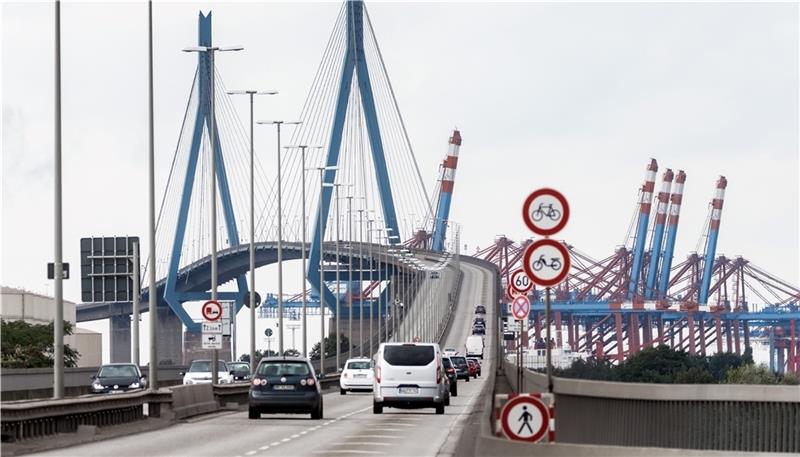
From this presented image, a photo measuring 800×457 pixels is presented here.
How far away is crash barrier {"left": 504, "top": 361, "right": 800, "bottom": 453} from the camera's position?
38531 millimetres

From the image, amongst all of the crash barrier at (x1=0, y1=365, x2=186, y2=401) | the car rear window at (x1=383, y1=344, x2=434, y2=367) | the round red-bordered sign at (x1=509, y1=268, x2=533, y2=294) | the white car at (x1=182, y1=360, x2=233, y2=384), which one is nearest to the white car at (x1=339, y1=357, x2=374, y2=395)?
the white car at (x1=182, y1=360, x2=233, y2=384)

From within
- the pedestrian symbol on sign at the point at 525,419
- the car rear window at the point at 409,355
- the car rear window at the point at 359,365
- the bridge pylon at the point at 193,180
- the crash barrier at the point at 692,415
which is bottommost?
the crash barrier at the point at 692,415

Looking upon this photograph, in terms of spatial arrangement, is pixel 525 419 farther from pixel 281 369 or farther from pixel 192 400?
→ pixel 192 400

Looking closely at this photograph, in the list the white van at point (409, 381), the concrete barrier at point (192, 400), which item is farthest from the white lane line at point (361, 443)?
the white van at point (409, 381)

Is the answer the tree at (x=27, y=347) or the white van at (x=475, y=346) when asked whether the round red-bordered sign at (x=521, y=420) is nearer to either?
the tree at (x=27, y=347)

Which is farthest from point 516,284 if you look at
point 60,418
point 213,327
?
point 60,418

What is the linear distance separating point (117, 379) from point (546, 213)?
41.4m

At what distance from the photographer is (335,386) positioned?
271 ft

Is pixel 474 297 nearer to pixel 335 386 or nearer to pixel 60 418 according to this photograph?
pixel 335 386

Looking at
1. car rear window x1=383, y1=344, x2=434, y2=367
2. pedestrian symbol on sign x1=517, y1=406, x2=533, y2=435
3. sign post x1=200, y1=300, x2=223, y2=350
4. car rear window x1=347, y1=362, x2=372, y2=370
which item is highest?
sign post x1=200, y1=300, x2=223, y2=350

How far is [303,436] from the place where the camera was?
33.7m

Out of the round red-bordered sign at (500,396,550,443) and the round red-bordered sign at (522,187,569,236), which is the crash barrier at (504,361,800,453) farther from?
the round red-bordered sign at (500,396,550,443)

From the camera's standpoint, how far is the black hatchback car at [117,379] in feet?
196

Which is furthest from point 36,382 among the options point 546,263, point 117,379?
point 546,263
